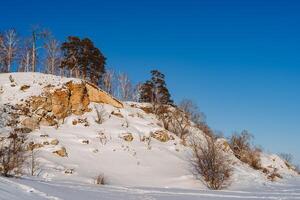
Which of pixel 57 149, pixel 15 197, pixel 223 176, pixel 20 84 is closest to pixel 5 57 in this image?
pixel 20 84

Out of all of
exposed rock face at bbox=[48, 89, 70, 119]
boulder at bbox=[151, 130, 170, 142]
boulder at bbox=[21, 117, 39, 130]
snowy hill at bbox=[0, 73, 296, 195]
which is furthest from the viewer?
boulder at bbox=[151, 130, 170, 142]

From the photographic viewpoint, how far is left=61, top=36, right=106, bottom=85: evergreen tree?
60719 mm

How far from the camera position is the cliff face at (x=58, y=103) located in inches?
1614

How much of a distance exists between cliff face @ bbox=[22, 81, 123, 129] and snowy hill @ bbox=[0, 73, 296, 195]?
97 millimetres

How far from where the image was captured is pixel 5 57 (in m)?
62.7

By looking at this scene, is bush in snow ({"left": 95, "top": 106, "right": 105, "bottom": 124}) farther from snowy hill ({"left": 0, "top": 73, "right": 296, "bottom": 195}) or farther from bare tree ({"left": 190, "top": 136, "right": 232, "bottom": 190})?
bare tree ({"left": 190, "top": 136, "right": 232, "bottom": 190})

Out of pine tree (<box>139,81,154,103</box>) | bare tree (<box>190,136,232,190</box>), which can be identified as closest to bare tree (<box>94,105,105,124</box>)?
bare tree (<box>190,136,232,190</box>)

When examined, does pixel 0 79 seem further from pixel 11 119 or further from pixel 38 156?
pixel 38 156

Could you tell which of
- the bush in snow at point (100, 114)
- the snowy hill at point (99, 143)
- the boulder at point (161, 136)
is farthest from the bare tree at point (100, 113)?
the boulder at point (161, 136)

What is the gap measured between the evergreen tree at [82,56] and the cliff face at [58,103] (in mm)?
14242

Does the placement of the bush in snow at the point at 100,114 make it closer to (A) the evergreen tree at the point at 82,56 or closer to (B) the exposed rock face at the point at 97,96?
(B) the exposed rock face at the point at 97,96

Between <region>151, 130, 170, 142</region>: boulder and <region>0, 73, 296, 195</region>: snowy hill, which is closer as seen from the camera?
<region>0, 73, 296, 195</region>: snowy hill

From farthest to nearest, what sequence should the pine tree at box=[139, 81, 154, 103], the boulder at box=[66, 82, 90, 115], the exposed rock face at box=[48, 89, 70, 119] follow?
the pine tree at box=[139, 81, 154, 103] < the boulder at box=[66, 82, 90, 115] < the exposed rock face at box=[48, 89, 70, 119]

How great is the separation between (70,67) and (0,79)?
51.6 feet
